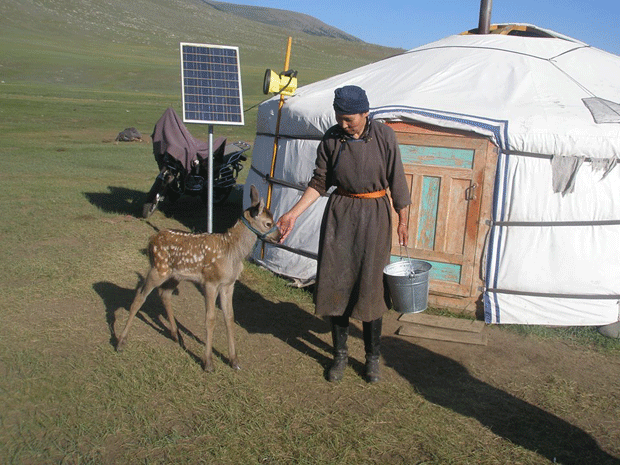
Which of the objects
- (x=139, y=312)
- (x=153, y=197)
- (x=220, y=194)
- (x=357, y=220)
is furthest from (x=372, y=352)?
(x=220, y=194)

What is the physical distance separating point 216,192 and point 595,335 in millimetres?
6269

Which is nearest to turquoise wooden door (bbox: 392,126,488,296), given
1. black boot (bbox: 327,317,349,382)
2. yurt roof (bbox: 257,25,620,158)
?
yurt roof (bbox: 257,25,620,158)

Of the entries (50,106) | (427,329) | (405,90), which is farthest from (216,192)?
(50,106)

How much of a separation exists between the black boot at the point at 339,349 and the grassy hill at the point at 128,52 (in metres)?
19.3

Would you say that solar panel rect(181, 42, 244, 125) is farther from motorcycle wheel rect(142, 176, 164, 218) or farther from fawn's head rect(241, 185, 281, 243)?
fawn's head rect(241, 185, 281, 243)

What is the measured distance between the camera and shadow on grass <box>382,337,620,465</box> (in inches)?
140

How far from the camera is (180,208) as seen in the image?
9.82 meters

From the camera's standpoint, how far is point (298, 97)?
6668 millimetres

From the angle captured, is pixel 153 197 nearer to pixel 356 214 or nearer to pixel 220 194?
pixel 220 194

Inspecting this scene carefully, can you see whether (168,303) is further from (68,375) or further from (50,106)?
(50,106)

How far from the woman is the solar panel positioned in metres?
3.10

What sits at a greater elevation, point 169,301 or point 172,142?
point 172,142

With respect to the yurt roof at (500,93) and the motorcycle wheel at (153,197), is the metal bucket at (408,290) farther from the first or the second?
the motorcycle wheel at (153,197)

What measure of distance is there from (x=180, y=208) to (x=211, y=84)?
3206 millimetres
